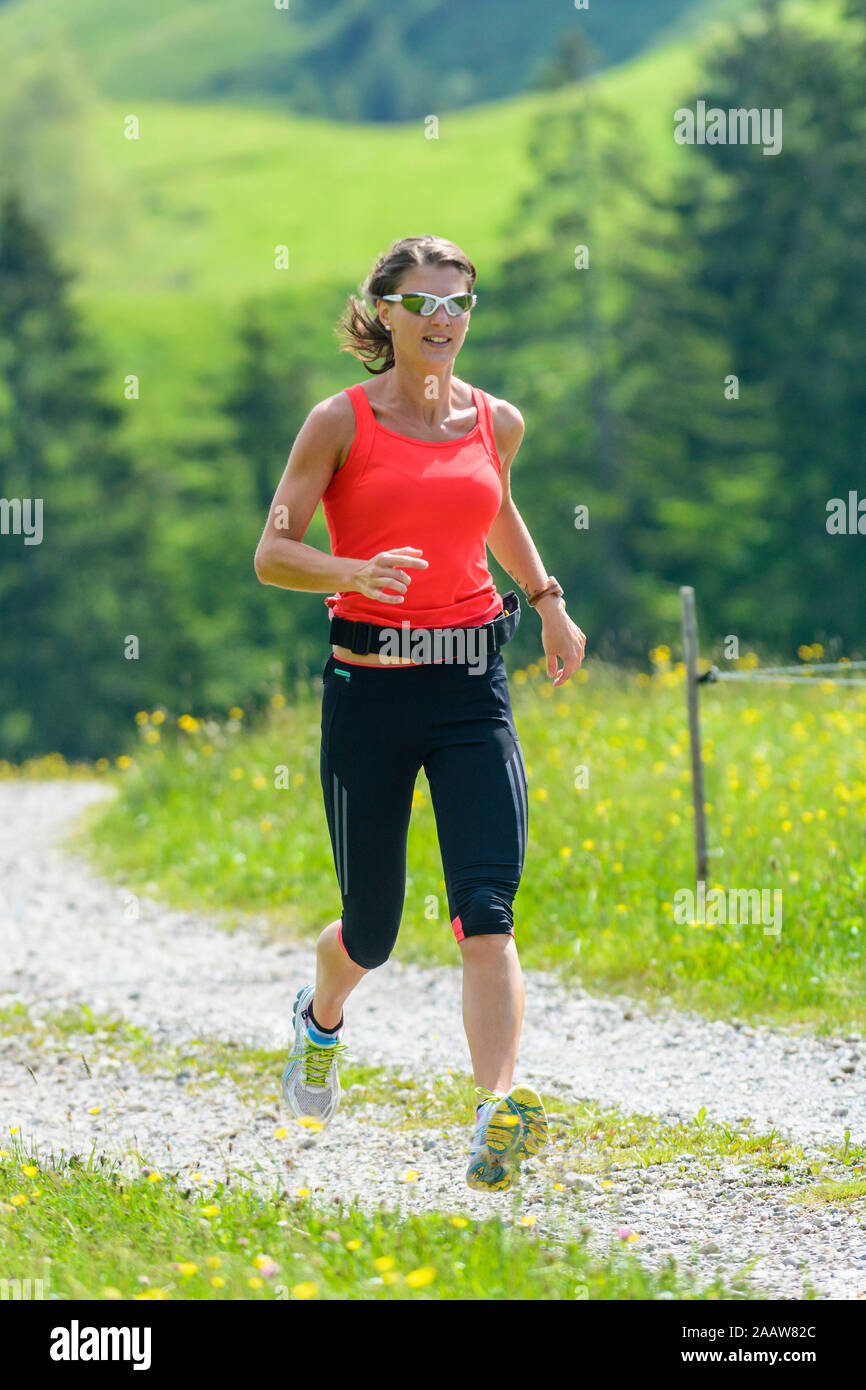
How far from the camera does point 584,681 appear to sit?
11906 millimetres

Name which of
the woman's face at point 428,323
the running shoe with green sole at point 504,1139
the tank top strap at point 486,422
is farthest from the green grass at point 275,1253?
the woman's face at point 428,323

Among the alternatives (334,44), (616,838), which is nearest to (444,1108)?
(616,838)

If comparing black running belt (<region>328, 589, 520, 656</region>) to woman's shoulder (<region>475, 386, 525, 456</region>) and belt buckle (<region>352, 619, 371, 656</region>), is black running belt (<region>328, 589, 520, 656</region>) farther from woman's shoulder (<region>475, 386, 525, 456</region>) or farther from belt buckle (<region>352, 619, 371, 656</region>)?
woman's shoulder (<region>475, 386, 525, 456</region>)

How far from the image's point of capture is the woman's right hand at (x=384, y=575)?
3.86 metres

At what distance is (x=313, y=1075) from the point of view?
4.83 m

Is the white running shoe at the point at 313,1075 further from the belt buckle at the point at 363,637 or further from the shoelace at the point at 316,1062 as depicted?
the belt buckle at the point at 363,637

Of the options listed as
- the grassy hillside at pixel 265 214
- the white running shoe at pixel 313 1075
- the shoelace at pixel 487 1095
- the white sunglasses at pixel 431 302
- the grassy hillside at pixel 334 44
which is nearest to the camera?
the shoelace at pixel 487 1095

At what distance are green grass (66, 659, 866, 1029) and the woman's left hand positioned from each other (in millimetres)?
2272

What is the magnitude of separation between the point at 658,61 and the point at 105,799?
72840 mm

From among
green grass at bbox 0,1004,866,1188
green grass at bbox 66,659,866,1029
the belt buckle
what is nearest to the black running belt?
the belt buckle

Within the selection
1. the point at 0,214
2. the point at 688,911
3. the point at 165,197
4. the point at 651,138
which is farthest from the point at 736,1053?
the point at 165,197

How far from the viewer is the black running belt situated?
4172mm

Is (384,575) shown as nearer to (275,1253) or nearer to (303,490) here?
(303,490)

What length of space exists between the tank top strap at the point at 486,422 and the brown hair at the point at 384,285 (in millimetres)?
277
